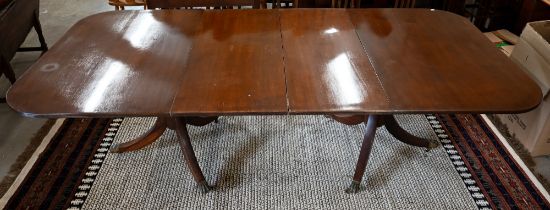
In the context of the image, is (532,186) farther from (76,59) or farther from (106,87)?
(76,59)

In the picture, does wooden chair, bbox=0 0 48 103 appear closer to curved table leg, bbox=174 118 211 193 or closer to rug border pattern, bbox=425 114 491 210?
curved table leg, bbox=174 118 211 193

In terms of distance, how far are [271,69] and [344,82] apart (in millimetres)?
254

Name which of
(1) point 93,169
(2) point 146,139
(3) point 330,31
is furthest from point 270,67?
(1) point 93,169

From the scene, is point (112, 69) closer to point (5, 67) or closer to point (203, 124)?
point (203, 124)

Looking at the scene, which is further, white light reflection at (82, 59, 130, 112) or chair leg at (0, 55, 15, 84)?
chair leg at (0, 55, 15, 84)

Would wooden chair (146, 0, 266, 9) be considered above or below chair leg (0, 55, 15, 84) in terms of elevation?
above

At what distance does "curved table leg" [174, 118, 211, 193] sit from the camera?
1498 millimetres

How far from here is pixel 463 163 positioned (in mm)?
1831

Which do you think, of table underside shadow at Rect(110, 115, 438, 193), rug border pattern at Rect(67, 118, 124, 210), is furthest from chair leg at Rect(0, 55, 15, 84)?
table underside shadow at Rect(110, 115, 438, 193)

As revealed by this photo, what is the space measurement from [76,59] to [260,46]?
2.17ft

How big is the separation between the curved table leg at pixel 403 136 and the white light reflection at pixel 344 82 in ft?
1.71

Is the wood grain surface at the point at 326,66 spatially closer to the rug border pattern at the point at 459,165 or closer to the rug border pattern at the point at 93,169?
the rug border pattern at the point at 459,165

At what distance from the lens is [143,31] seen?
152 cm

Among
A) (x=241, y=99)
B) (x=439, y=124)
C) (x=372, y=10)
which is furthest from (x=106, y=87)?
(x=439, y=124)
